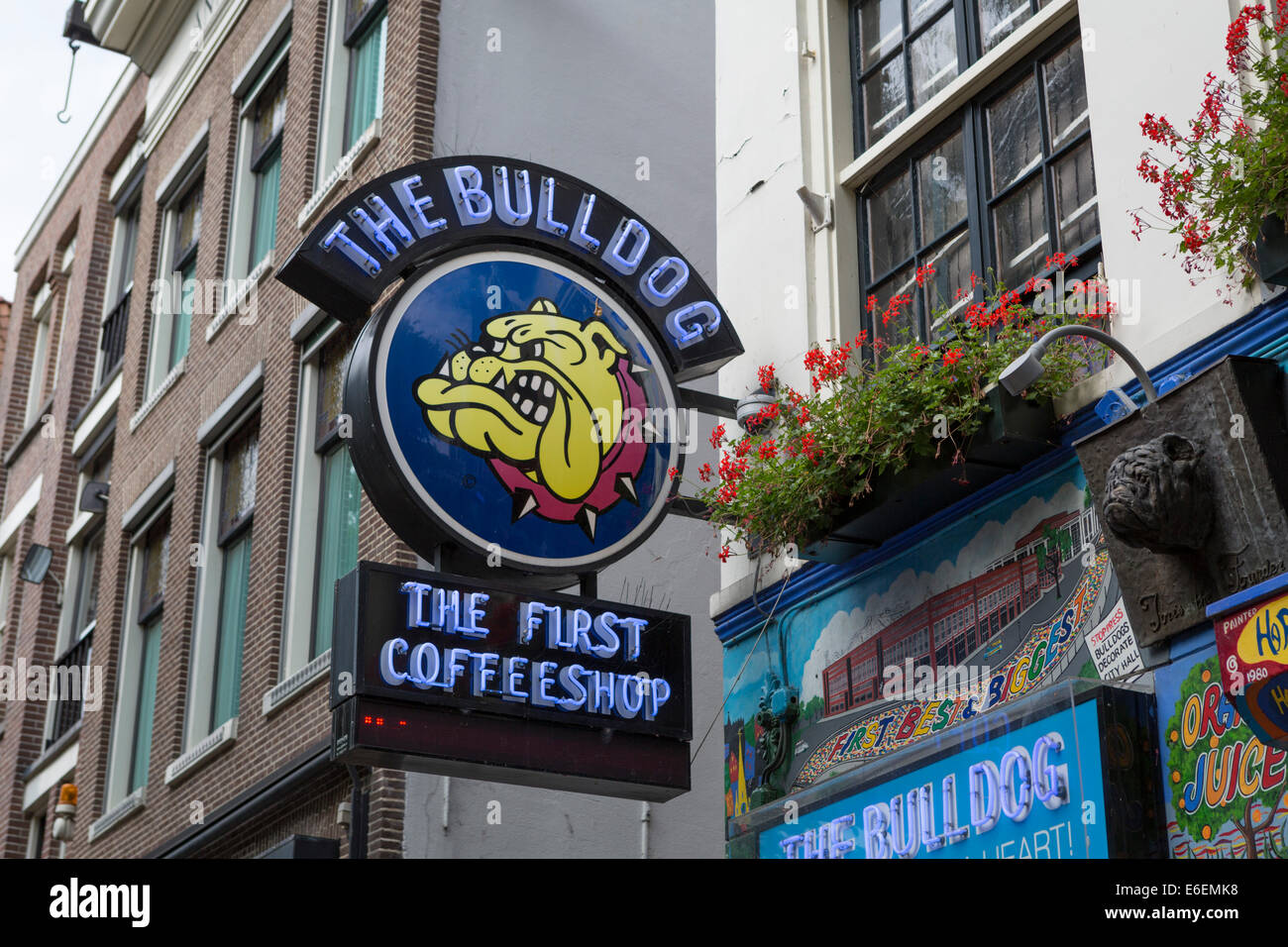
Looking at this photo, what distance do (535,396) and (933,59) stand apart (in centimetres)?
273

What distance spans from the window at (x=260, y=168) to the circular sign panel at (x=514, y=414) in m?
8.01

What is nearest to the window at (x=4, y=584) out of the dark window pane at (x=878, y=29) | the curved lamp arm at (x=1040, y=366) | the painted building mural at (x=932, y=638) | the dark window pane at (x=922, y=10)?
the painted building mural at (x=932, y=638)

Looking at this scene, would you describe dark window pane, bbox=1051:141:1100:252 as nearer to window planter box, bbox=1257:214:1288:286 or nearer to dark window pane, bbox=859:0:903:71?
window planter box, bbox=1257:214:1288:286

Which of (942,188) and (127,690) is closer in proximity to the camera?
(942,188)

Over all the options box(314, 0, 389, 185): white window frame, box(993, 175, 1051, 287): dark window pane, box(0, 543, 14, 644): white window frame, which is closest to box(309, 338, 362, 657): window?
box(314, 0, 389, 185): white window frame

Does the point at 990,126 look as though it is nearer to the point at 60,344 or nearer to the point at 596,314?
the point at 596,314

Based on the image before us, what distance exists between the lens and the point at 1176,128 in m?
7.04

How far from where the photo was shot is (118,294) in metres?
21.7

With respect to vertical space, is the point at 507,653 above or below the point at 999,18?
below

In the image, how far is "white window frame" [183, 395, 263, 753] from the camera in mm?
15281

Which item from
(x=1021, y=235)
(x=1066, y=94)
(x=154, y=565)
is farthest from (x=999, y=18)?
(x=154, y=565)

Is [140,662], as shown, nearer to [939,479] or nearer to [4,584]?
[4,584]

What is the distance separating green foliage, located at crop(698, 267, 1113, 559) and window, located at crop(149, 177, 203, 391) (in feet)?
36.9

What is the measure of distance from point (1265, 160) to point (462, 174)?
4.42 meters
